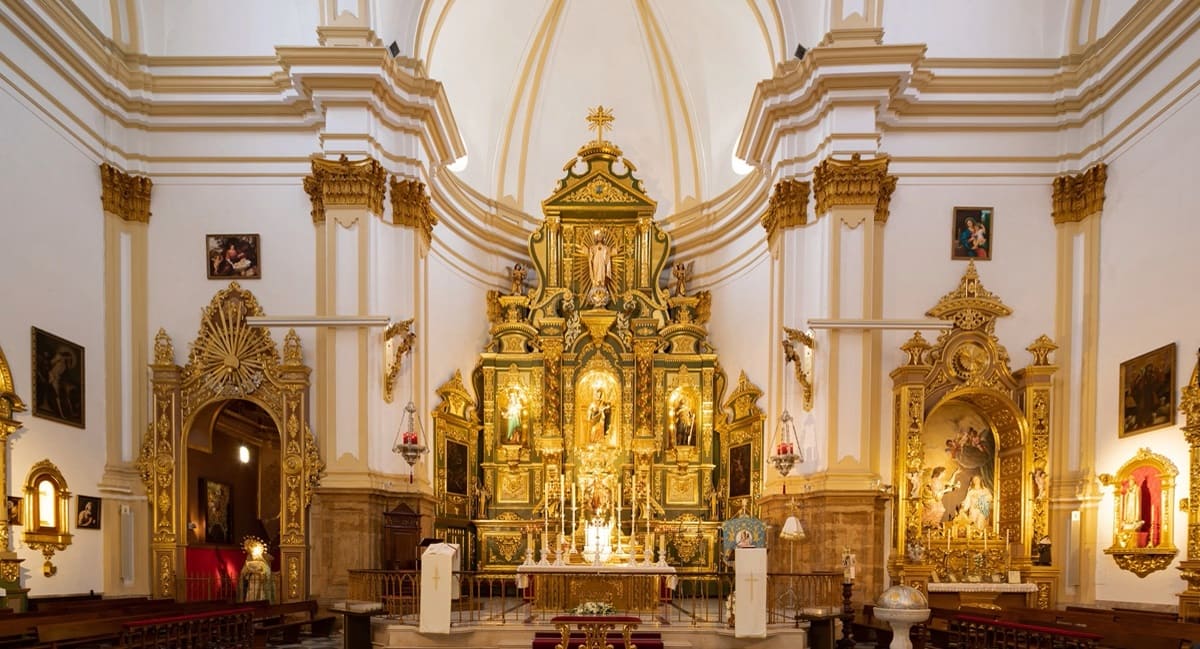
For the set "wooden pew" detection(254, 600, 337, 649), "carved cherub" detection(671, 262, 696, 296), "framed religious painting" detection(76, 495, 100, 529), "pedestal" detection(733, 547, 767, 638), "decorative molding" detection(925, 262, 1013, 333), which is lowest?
"pedestal" detection(733, 547, 767, 638)

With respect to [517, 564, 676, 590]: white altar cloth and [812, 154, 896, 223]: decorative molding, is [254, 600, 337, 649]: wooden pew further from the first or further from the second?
[812, 154, 896, 223]: decorative molding

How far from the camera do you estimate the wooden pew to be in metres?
13.9

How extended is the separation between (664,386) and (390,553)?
739cm

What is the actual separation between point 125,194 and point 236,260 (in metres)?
2.13

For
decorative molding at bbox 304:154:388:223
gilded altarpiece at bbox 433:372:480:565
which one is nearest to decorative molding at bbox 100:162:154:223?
decorative molding at bbox 304:154:388:223

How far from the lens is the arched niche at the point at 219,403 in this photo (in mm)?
16812

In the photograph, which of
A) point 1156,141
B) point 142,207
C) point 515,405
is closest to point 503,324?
point 515,405

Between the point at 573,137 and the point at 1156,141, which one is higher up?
the point at 573,137

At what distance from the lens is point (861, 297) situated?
16.8m

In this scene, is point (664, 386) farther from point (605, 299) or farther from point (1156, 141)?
point (1156, 141)

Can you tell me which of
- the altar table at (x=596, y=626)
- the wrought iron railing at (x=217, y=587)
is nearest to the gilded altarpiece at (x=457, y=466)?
the wrought iron railing at (x=217, y=587)

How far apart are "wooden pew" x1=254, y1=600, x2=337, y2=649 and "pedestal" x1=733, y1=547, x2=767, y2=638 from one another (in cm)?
626

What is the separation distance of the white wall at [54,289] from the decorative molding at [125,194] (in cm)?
14

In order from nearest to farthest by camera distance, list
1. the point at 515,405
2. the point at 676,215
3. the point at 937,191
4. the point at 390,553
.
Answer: the point at 390,553
the point at 937,191
the point at 515,405
the point at 676,215
